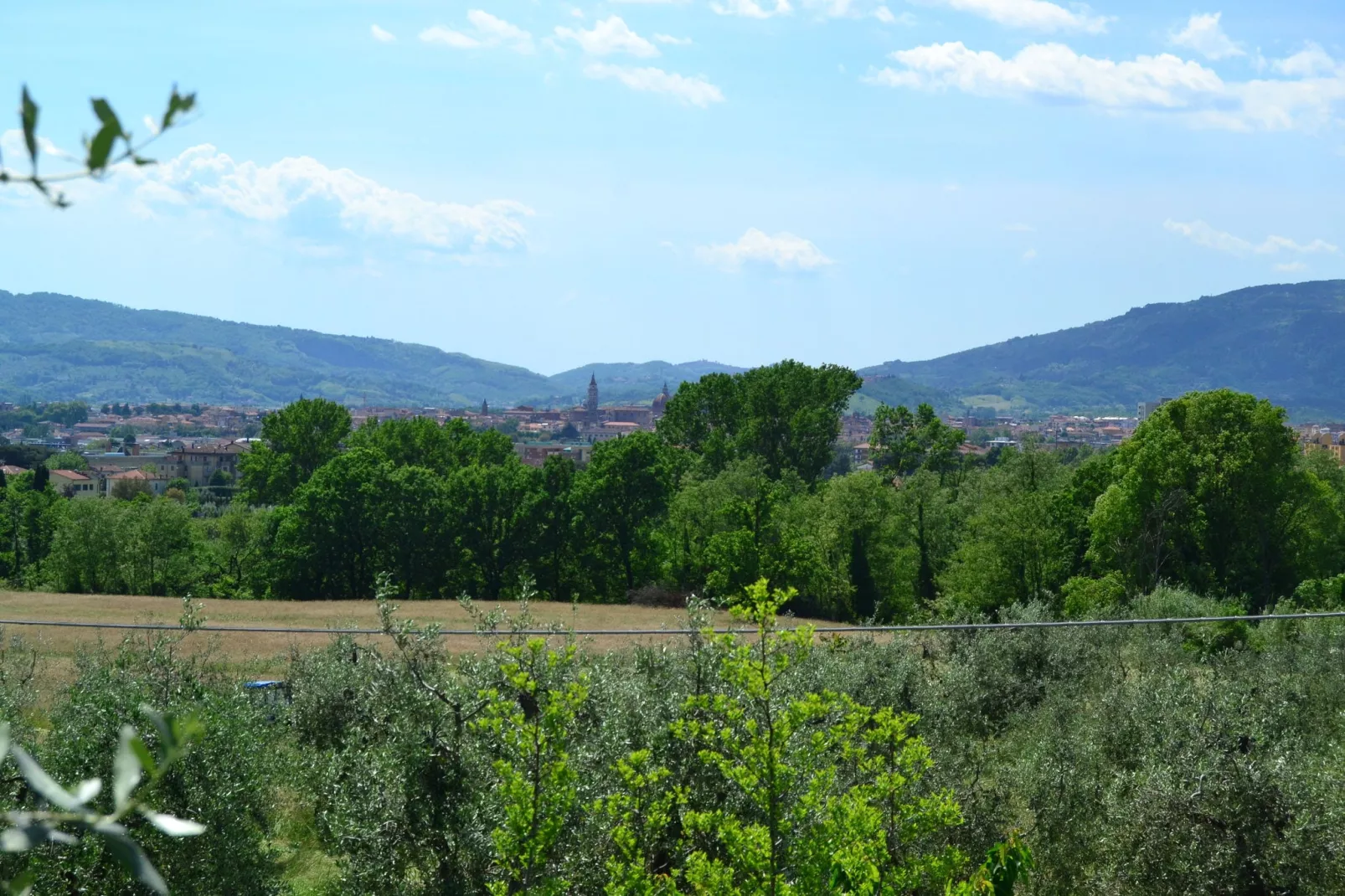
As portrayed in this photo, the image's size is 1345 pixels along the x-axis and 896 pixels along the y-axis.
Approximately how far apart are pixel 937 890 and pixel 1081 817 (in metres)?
2.92

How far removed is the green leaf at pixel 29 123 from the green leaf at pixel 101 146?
73mm

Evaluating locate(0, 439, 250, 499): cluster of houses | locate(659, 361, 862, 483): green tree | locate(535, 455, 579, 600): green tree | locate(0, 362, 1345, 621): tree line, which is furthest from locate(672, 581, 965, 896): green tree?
locate(0, 439, 250, 499): cluster of houses

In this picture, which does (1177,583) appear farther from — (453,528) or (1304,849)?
(453,528)

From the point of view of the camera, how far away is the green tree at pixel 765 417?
220ft

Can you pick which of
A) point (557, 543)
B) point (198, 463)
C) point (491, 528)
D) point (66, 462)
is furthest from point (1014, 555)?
point (198, 463)

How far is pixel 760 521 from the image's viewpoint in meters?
50.2

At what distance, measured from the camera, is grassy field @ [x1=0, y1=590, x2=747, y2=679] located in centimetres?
3078

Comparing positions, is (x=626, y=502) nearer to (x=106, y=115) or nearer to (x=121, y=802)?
(x=106, y=115)

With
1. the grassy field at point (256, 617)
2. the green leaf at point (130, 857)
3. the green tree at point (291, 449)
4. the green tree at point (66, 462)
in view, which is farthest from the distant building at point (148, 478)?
the green leaf at point (130, 857)

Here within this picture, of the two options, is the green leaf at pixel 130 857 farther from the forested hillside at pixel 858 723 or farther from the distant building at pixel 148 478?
the distant building at pixel 148 478

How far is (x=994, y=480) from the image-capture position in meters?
47.9

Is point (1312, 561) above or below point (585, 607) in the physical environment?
above

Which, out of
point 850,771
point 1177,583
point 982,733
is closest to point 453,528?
point 1177,583

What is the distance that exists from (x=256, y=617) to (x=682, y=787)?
32.1 meters
